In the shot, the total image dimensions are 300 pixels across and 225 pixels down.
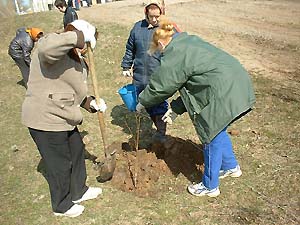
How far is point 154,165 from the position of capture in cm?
404

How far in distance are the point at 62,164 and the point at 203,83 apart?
141cm

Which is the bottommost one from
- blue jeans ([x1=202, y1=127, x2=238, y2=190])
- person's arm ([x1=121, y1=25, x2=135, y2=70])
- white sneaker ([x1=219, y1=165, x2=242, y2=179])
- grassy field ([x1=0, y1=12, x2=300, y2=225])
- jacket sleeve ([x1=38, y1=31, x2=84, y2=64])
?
grassy field ([x1=0, y1=12, x2=300, y2=225])

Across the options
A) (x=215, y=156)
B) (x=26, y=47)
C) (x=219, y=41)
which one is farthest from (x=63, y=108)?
(x=219, y=41)

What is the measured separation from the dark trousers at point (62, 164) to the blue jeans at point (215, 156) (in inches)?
47.0

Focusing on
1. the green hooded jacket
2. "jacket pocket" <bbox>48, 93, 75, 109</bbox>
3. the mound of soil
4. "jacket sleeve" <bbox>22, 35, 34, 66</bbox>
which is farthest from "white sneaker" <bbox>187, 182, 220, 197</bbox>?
"jacket sleeve" <bbox>22, 35, 34, 66</bbox>

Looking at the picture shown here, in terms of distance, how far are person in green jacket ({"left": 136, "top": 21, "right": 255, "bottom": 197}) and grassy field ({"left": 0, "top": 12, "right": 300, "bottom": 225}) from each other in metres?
0.65

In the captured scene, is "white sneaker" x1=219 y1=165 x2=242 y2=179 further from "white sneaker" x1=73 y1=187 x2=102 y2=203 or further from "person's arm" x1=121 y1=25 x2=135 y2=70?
"person's arm" x1=121 y1=25 x2=135 y2=70

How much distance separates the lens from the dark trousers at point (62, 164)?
9.97 feet

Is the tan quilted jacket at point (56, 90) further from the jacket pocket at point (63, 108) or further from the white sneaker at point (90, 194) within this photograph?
the white sneaker at point (90, 194)

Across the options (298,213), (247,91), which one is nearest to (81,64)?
(247,91)

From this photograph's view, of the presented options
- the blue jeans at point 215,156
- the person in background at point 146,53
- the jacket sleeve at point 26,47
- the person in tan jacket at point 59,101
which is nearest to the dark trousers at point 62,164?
the person in tan jacket at point 59,101

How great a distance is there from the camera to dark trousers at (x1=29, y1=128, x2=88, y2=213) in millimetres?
3039

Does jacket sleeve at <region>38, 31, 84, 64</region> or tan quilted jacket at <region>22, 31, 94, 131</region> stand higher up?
jacket sleeve at <region>38, 31, 84, 64</region>

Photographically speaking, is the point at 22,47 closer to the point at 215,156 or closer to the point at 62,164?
the point at 62,164
